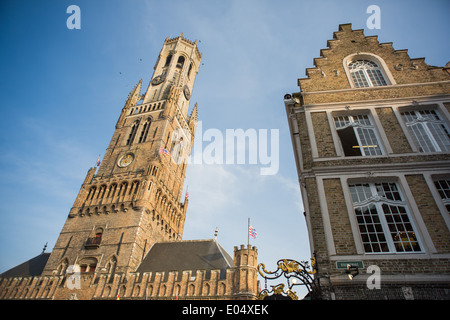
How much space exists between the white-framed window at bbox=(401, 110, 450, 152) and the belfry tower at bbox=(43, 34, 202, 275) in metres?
23.8

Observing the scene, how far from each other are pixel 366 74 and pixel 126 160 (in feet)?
97.0

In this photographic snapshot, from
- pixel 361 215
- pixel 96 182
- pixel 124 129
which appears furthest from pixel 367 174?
pixel 124 129

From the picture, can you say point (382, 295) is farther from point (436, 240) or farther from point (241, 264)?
point (241, 264)

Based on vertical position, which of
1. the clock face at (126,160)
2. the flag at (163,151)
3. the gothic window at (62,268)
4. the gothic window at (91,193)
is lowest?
the gothic window at (62,268)

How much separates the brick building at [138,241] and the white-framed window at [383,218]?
13099 mm

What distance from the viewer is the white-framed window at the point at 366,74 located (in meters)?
11.6

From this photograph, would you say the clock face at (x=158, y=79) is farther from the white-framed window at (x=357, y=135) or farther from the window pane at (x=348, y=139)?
the window pane at (x=348, y=139)

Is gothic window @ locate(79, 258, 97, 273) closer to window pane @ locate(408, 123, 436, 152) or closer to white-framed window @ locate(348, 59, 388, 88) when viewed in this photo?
white-framed window @ locate(348, 59, 388, 88)

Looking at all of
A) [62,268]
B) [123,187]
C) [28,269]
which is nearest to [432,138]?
[123,187]

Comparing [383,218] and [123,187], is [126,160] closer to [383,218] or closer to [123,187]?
[123,187]

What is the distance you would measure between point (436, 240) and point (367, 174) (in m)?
2.59

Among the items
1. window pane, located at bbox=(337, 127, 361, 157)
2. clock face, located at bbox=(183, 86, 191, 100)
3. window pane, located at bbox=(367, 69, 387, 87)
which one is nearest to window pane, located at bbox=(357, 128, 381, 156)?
window pane, located at bbox=(337, 127, 361, 157)

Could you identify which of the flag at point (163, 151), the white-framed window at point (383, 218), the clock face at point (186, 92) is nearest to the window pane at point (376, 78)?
the white-framed window at point (383, 218)
